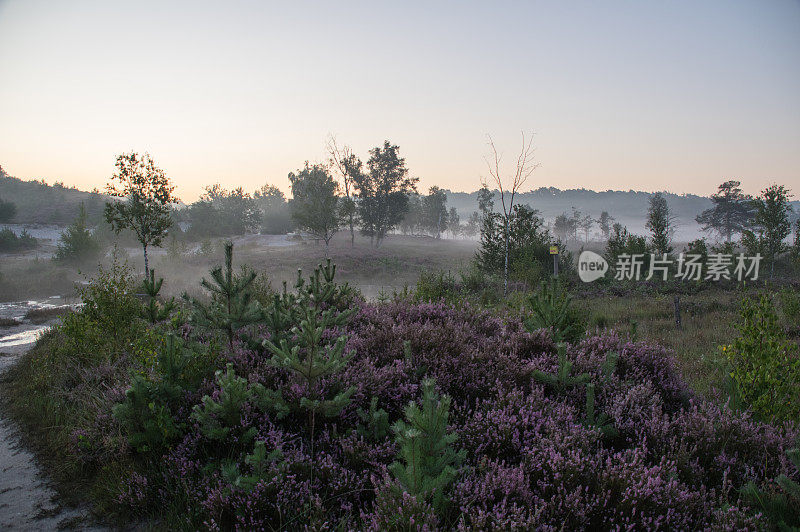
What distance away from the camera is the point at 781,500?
2.71 meters

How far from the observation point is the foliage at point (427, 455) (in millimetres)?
2551

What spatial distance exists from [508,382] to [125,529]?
3.88 meters

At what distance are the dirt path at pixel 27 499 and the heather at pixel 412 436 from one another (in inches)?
9.1

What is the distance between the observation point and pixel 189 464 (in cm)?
384

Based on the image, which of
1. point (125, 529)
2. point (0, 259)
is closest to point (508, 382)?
point (125, 529)

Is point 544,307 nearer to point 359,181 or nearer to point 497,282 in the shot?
point 497,282

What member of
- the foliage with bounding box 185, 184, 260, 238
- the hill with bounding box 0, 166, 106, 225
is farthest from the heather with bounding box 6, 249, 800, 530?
the hill with bounding box 0, 166, 106, 225

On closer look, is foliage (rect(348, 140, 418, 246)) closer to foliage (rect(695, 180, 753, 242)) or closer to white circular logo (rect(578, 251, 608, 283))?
white circular logo (rect(578, 251, 608, 283))

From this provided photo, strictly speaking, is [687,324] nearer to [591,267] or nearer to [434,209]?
[591,267]

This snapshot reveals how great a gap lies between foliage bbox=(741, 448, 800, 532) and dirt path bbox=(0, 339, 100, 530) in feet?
17.5

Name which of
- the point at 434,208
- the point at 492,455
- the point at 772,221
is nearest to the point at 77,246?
the point at 492,455

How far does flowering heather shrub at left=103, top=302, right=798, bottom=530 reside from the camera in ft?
9.06

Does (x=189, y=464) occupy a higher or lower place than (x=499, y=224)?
lower

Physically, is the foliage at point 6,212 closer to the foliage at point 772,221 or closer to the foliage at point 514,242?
the foliage at point 514,242
